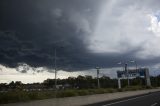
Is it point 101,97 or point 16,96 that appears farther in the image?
point 101,97

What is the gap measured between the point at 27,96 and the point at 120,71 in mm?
89140

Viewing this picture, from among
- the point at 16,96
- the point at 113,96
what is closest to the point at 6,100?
the point at 16,96

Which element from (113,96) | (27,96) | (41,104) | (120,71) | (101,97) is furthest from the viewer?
(120,71)

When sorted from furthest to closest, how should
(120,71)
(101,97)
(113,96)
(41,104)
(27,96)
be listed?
(120,71) → (113,96) → (101,97) → (27,96) → (41,104)

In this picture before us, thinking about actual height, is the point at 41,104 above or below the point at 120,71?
below

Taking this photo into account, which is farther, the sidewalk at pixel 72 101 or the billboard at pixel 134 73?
A: the billboard at pixel 134 73

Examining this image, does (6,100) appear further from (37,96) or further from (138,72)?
(138,72)

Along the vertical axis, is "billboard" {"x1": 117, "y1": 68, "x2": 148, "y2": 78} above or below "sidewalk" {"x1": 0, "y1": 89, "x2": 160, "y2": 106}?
above

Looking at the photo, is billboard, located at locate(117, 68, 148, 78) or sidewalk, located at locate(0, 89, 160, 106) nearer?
sidewalk, located at locate(0, 89, 160, 106)

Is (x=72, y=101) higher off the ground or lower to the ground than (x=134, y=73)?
lower

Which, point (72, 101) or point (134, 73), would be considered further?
point (134, 73)

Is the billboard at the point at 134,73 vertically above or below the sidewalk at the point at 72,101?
above

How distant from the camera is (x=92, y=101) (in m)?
35.9

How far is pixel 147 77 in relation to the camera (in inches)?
4592
